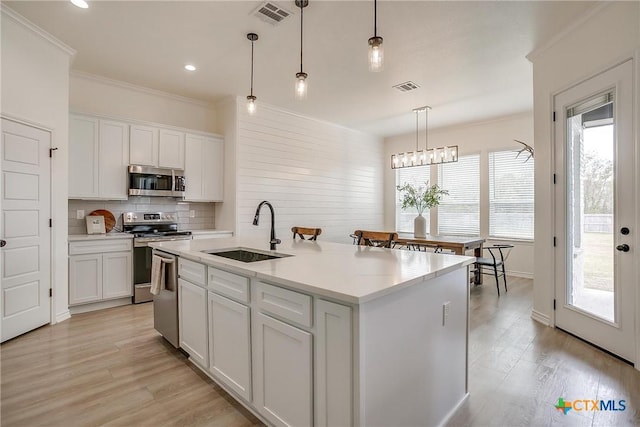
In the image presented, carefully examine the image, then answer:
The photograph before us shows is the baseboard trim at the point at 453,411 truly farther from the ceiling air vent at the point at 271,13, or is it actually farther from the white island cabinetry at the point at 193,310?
the ceiling air vent at the point at 271,13

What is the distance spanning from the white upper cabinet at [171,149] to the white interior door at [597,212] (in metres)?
4.64

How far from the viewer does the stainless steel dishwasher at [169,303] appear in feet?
8.62

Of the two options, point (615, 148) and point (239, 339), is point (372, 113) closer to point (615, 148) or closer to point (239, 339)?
point (615, 148)

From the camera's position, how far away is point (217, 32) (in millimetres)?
3166

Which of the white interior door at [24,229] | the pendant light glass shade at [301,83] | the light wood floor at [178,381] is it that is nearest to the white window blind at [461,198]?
the light wood floor at [178,381]

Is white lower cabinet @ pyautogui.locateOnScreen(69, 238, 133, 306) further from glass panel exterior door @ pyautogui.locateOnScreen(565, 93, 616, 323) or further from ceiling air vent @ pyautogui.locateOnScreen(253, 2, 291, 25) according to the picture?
glass panel exterior door @ pyautogui.locateOnScreen(565, 93, 616, 323)

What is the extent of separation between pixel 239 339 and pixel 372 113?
4.82 metres

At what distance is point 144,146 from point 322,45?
273 centimetres

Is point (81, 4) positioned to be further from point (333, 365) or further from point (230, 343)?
point (333, 365)

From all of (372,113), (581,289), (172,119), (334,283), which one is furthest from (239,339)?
(372,113)

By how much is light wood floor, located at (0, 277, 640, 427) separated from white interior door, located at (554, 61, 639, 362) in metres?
0.28

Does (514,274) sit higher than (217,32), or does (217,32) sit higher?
(217,32)

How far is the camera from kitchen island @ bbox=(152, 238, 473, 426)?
1334mm

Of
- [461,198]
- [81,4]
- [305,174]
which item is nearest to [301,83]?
[81,4]
